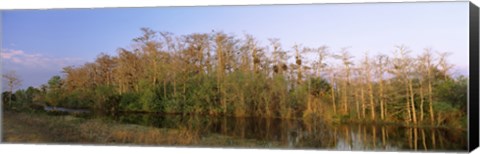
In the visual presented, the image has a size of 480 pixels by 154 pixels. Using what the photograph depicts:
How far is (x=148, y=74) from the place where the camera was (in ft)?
39.5

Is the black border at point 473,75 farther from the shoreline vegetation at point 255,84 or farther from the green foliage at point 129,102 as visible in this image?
the green foliage at point 129,102

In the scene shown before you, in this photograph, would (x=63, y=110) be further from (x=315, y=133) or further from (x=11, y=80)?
(x=315, y=133)

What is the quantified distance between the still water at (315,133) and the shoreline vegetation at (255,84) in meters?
0.11

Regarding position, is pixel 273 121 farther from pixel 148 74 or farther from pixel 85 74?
pixel 85 74

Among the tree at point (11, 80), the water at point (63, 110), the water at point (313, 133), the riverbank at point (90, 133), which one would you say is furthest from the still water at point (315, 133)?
the tree at point (11, 80)

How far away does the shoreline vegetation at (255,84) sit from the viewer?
10703 mm

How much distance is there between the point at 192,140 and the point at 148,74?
1367mm

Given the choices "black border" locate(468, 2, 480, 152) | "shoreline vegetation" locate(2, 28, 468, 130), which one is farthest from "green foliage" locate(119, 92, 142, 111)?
"black border" locate(468, 2, 480, 152)

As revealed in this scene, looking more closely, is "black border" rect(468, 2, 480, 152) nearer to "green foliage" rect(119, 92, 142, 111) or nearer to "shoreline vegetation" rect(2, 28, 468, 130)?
"shoreline vegetation" rect(2, 28, 468, 130)

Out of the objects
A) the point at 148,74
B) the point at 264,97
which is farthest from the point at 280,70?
the point at 148,74

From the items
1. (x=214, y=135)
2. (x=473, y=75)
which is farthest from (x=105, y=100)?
(x=473, y=75)

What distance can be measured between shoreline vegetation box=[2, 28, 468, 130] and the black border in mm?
95

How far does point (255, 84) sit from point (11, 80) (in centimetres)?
399

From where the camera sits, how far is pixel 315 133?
11.1 meters
